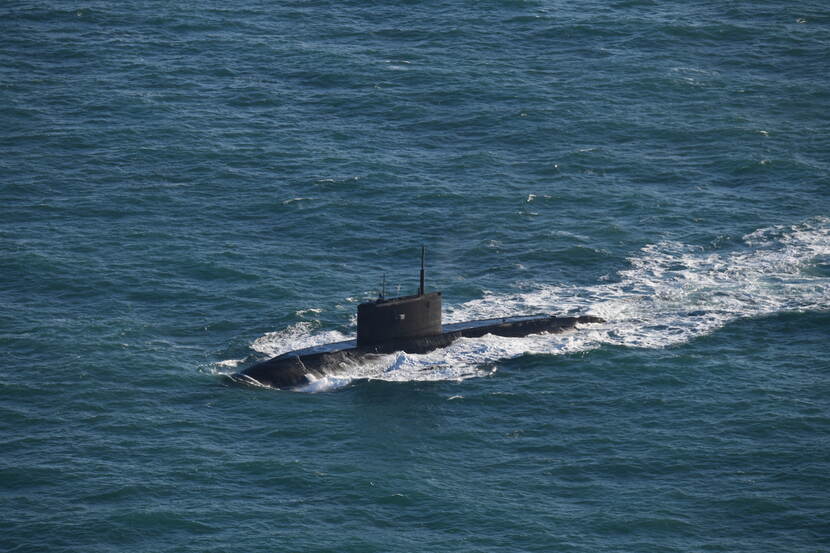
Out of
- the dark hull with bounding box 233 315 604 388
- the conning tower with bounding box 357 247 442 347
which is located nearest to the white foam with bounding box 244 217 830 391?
the dark hull with bounding box 233 315 604 388

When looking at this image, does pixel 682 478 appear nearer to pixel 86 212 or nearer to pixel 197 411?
pixel 197 411

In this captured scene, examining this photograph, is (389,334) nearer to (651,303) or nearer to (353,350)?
(353,350)

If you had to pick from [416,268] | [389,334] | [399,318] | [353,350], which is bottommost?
[353,350]

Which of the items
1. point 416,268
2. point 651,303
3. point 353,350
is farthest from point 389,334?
point 651,303

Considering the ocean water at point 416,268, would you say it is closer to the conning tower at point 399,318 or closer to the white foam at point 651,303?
the white foam at point 651,303

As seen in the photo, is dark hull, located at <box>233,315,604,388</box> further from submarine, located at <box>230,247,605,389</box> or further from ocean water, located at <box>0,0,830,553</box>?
ocean water, located at <box>0,0,830,553</box>

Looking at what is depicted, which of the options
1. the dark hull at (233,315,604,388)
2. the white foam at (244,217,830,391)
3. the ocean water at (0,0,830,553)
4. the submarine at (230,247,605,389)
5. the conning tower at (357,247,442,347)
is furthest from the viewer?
the white foam at (244,217,830,391)

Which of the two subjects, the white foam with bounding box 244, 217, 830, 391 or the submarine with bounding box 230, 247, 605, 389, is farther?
the white foam with bounding box 244, 217, 830, 391
